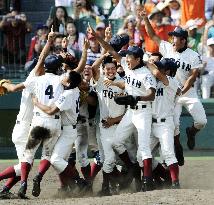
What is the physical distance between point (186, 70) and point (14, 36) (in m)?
4.55

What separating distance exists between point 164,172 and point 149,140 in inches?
27.4

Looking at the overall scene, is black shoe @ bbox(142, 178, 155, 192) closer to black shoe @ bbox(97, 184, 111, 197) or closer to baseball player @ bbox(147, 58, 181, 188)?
baseball player @ bbox(147, 58, 181, 188)

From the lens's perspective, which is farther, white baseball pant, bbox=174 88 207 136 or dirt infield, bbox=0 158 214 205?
white baseball pant, bbox=174 88 207 136

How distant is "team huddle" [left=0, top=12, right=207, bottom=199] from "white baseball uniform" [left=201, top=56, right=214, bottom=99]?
2523 mm

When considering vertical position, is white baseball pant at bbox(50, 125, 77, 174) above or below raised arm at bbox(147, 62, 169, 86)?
below

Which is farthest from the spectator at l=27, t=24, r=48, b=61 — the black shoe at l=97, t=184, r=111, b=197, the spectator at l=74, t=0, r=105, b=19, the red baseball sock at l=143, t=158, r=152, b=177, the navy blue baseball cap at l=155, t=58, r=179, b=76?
the red baseball sock at l=143, t=158, r=152, b=177

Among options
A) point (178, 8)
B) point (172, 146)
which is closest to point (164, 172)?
point (172, 146)

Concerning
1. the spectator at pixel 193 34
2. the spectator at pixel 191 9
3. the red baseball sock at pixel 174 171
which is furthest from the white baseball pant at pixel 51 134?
the spectator at pixel 191 9

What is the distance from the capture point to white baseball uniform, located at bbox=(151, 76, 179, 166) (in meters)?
11.1

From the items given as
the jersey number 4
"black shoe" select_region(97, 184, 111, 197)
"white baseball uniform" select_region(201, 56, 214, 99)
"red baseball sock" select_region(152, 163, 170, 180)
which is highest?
the jersey number 4

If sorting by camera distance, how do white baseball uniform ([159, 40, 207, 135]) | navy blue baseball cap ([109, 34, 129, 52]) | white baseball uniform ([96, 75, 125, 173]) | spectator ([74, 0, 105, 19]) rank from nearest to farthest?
1. white baseball uniform ([96, 75, 125, 173])
2. navy blue baseball cap ([109, 34, 129, 52])
3. white baseball uniform ([159, 40, 207, 135])
4. spectator ([74, 0, 105, 19])

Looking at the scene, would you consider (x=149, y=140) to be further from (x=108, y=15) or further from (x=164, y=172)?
(x=108, y=15)

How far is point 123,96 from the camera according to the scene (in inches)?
422

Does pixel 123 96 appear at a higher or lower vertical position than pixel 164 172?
higher
